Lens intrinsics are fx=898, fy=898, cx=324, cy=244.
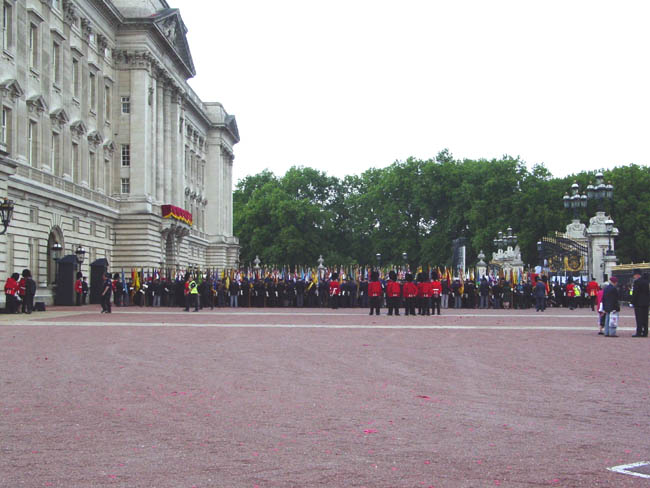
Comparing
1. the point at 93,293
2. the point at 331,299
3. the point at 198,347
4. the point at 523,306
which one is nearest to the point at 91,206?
the point at 93,293

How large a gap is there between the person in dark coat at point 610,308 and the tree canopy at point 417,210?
188 ft

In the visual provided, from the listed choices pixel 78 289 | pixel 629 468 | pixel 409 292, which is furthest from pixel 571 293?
pixel 629 468

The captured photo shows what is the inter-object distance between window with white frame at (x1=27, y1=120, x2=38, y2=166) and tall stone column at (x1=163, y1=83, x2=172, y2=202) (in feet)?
72.4

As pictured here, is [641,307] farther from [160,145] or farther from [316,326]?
[160,145]

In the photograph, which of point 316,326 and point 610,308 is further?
point 316,326

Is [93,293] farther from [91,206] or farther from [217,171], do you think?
[217,171]

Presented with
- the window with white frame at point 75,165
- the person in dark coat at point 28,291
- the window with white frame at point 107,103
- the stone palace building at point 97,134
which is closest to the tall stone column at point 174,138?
the stone palace building at point 97,134

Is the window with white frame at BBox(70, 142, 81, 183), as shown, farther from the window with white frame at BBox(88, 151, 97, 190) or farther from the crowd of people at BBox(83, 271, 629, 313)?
the crowd of people at BBox(83, 271, 629, 313)

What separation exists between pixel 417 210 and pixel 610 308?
260 feet

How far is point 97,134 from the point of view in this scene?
56438mm

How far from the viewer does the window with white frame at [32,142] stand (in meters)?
45.2

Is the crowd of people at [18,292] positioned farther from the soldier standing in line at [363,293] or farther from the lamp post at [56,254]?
the soldier standing in line at [363,293]

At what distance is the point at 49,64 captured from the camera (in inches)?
1861

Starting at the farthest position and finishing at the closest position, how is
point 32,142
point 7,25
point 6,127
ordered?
point 32,142, point 6,127, point 7,25
